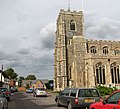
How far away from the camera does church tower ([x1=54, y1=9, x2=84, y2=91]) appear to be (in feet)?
172

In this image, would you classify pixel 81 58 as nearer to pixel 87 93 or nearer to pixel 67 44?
pixel 67 44

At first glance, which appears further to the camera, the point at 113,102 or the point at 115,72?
the point at 115,72

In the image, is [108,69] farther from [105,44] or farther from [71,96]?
[71,96]

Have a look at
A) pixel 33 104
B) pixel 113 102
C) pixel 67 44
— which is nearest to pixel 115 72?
pixel 67 44

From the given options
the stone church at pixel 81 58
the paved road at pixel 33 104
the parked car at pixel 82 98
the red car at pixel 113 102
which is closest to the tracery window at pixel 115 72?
the stone church at pixel 81 58

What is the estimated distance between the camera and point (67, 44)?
55594mm

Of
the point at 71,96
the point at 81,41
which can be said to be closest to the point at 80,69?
the point at 81,41

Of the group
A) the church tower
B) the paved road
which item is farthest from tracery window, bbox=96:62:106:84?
the paved road

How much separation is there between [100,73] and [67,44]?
15352mm

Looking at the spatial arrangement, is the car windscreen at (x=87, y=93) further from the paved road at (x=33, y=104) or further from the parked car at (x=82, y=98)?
the paved road at (x=33, y=104)

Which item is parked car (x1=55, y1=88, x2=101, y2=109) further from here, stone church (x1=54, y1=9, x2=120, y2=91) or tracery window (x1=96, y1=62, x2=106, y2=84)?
tracery window (x1=96, y1=62, x2=106, y2=84)

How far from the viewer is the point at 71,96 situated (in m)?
13.7

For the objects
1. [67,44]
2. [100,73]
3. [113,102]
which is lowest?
[113,102]

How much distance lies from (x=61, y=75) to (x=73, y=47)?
7.40m
